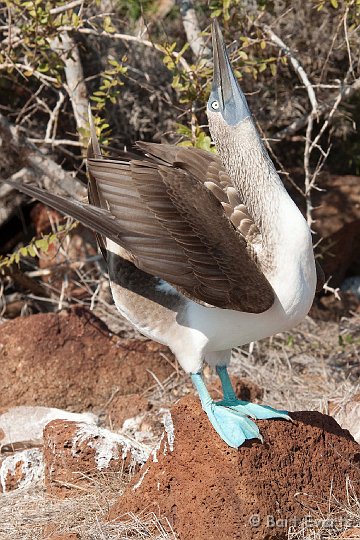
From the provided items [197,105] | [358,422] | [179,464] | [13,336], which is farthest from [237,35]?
[179,464]

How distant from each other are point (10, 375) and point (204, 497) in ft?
8.07

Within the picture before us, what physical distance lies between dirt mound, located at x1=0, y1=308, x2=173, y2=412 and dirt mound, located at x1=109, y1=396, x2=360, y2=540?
1982 mm

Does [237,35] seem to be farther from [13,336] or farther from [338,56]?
[13,336]

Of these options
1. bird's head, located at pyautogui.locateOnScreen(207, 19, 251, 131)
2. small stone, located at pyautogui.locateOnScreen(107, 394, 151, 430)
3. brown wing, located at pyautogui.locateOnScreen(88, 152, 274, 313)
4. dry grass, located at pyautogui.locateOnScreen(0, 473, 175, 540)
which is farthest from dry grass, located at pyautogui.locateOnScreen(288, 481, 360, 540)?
small stone, located at pyautogui.locateOnScreen(107, 394, 151, 430)

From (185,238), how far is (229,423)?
0.79 metres

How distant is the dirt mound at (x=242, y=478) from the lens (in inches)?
145

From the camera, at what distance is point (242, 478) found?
3.71m

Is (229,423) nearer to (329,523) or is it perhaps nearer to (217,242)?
(329,523)

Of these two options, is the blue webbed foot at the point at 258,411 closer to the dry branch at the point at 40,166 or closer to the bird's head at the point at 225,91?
the bird's head at the point at 225,91

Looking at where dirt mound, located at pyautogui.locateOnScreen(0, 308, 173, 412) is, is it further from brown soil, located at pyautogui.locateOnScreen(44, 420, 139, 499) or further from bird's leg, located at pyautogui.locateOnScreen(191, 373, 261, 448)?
bird's leg, located at pyautogui.locateOnScreen(191, 373, 261, 448)

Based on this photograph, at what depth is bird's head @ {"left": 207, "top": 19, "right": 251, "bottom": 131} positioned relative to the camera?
3.93 m

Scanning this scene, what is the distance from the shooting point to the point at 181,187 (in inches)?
152

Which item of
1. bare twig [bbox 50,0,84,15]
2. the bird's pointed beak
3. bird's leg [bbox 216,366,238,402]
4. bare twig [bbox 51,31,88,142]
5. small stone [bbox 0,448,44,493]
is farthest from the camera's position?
bare twig [bbox 51,31,88,142]

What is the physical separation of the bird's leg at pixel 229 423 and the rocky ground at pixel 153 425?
1.8 inches
